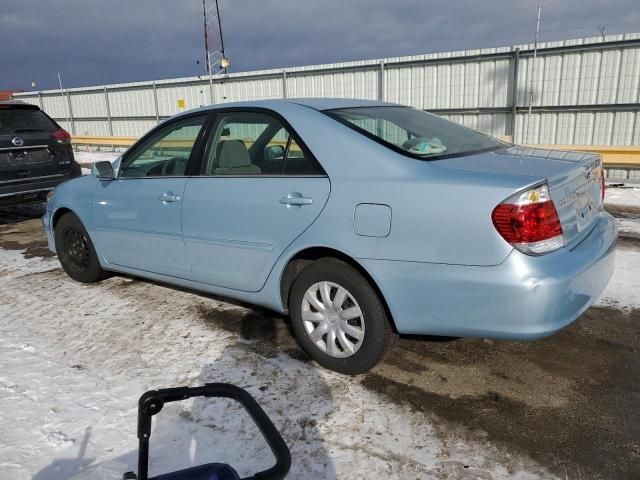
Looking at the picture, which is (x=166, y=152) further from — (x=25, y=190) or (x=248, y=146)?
(x=25, y=190)

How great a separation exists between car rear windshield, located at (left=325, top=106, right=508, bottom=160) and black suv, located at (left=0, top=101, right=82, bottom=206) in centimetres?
556

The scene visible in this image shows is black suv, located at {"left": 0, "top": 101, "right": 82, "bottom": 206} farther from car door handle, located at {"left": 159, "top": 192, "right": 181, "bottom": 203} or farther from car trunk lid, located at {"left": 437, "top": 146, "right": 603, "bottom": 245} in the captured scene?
car trunk lid, located at {"left": 437, "top": 146, "right": 603, "bottom": 245}

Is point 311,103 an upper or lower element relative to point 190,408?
upper

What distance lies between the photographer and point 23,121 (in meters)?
7.25

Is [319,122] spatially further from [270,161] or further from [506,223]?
[506,223]

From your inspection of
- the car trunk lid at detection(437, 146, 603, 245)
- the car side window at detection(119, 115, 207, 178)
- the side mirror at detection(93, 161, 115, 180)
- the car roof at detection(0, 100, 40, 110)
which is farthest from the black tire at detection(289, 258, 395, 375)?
the car roof at detection(0, 100, 40, 110)

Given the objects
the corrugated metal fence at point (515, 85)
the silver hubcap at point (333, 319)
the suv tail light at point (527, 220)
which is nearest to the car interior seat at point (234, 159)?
the silver hubcap at point (333, 319)

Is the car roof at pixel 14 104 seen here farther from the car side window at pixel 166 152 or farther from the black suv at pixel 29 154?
the car side window at pixel 166 152

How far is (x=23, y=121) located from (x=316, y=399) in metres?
6.57

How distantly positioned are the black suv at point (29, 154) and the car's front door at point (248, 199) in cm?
459

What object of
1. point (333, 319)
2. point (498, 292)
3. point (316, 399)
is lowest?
point (316, 399)

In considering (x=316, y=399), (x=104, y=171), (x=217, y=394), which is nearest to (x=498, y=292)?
(x=316, y=399)

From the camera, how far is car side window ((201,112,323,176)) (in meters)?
3.26

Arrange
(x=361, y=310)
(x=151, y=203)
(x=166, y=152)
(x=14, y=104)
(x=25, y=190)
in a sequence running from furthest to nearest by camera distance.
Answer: (x=14, y=104), (x=25, y=190), (x=166, y=152), (x=151, y=203), (x=361, y=310)
